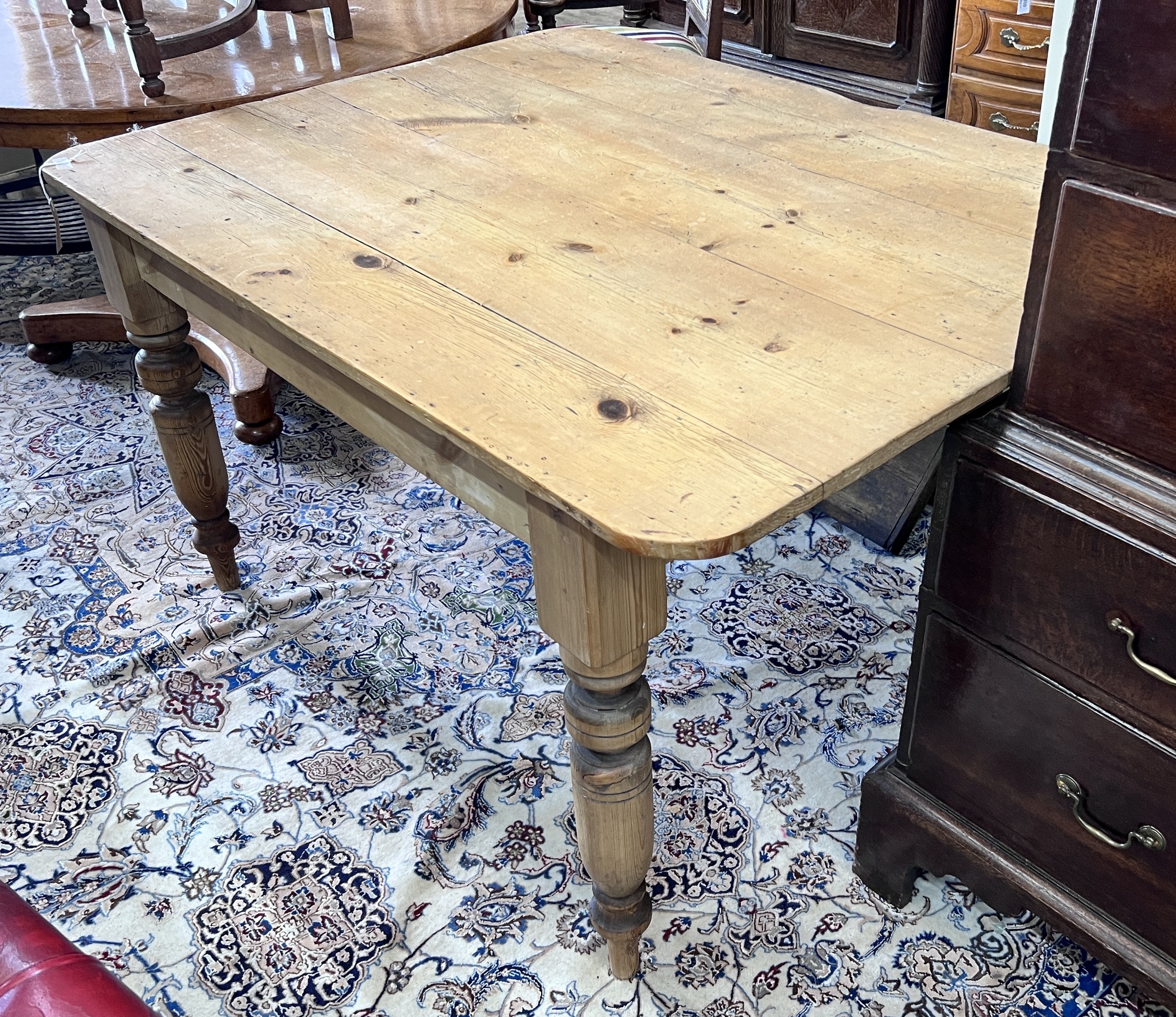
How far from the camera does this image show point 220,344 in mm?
2561

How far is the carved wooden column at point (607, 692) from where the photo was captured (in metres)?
1.04

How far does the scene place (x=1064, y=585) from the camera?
3.56 ft

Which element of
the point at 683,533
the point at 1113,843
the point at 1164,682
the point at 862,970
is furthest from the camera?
the point at 862,970

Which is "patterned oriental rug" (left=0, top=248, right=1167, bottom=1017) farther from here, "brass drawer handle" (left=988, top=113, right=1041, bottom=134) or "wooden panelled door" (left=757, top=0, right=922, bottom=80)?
"wooden panelled door" (left=757, top=0, right=922, bottom=80)

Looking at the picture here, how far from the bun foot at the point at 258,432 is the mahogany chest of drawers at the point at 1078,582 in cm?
156

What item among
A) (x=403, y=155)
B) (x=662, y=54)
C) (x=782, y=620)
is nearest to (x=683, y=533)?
(x=403, y=155)

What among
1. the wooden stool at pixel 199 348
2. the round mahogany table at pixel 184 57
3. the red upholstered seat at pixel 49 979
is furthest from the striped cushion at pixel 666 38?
the red upholstered seat at pixel 49 979

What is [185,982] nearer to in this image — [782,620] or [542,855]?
[542,855]

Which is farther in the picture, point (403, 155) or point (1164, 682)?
point (403, 155)

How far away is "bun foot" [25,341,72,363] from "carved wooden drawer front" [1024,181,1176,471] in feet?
7.95

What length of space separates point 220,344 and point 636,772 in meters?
1.74

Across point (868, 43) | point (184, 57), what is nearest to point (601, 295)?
point (184, 57)

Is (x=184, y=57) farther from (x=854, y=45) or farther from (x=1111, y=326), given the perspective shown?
(x=1111, y=326)

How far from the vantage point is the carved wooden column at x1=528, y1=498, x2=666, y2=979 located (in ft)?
3.40
